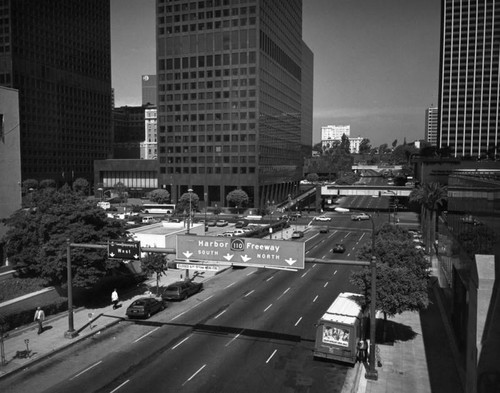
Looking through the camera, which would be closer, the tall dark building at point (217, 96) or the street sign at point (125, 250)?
the street sign at point (125, 250)

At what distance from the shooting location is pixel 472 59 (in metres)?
193

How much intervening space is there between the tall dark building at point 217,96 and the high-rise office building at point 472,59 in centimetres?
10240

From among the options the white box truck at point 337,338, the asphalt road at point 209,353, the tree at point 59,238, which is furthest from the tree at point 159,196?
the white box truck at point 337,338

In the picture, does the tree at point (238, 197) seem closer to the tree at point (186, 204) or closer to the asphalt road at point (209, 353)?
the tree at point (186, 204)

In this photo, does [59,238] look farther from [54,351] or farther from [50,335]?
[54,351]

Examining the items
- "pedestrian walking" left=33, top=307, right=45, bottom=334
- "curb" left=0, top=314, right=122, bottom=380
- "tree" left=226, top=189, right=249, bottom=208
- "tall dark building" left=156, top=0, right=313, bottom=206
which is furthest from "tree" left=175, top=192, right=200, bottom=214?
"curb" left=0, top=314, right=122, bottom=380

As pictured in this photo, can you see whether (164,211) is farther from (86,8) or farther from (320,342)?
(86,8)

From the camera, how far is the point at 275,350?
25.7 meters

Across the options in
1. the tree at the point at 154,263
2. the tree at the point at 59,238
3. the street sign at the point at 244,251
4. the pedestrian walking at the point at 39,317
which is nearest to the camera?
the street sign at the point at 244,251

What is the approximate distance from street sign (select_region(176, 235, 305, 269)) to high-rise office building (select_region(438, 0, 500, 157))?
602 feet

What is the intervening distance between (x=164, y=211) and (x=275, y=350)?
86259 millimetres

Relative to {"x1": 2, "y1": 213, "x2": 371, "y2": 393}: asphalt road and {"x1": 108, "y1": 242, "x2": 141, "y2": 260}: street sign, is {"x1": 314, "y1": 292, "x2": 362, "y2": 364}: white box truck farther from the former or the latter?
{"x1": 108, "y1": 242, "x2": 141, "y2": 260}: street sign

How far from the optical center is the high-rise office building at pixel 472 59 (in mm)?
188625

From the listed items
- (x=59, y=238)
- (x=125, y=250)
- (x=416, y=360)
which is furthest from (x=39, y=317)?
(x=416, y=360)
